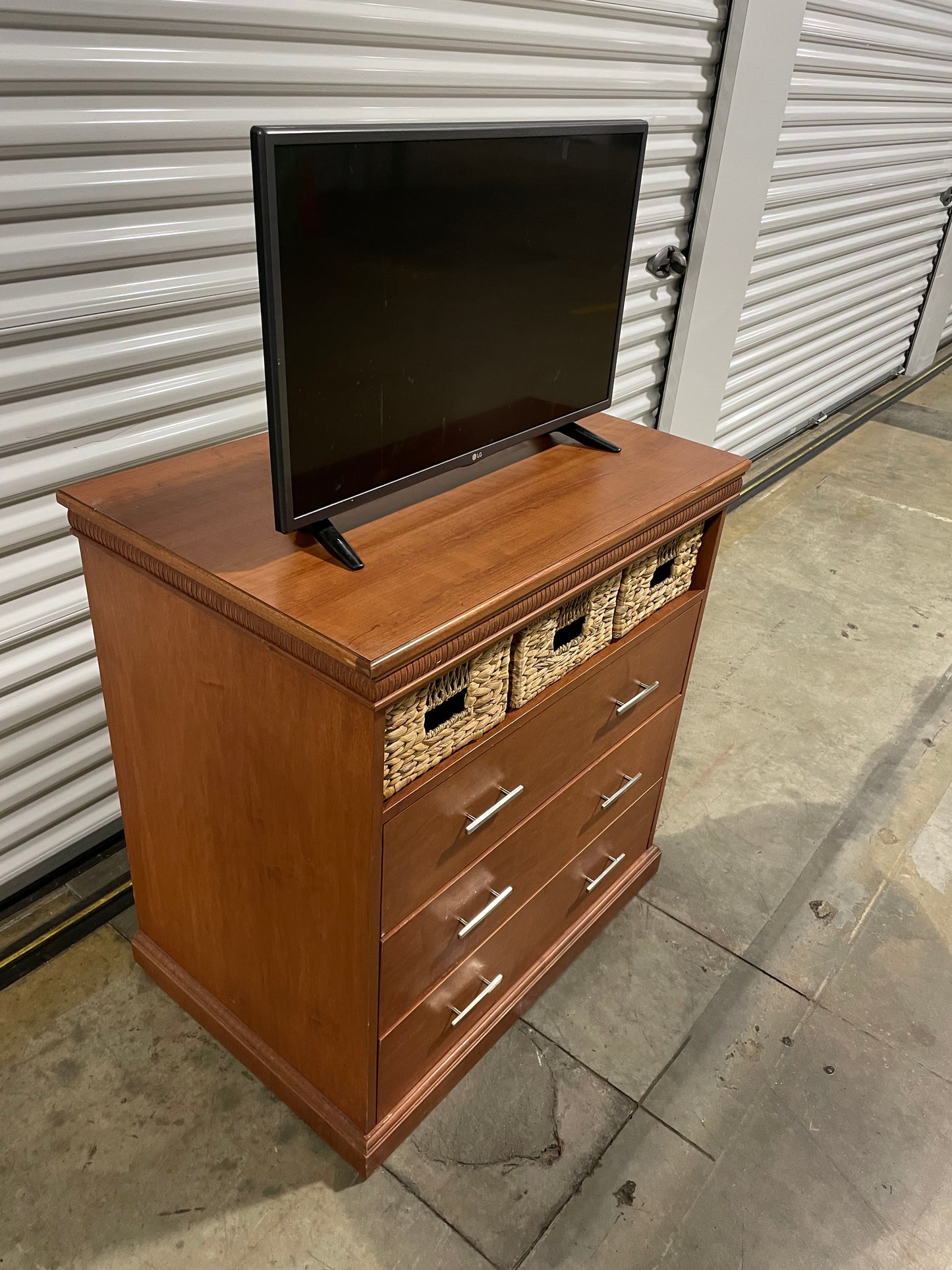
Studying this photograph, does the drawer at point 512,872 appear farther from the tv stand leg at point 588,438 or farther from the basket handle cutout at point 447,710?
the tv stand leg at point 588,438

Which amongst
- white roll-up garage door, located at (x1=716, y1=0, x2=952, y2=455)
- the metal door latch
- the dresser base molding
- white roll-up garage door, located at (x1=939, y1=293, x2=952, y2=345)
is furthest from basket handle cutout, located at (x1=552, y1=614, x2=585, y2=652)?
white roll-up garage door, located at (x1=939, y1=293, x2=952, y2=345)

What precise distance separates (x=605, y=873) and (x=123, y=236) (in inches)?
63.9

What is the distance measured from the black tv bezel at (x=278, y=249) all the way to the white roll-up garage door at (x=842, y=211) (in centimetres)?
261

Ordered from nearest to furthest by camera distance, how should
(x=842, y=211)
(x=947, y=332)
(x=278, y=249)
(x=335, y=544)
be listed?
(x=278, y=249) < (x=335, y=544) < (x=842, y=211) < (x=947, y=332)

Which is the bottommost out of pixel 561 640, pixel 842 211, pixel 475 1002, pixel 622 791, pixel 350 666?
pixel 475 1002

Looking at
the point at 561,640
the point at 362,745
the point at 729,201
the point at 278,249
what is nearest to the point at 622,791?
the point at 561,640

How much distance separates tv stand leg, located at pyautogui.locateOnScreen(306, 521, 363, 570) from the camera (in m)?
1.30

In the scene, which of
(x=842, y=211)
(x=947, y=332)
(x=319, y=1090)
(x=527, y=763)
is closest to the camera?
(x=527, y=763)

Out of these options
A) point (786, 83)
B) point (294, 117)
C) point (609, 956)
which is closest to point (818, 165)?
point (786, 83)

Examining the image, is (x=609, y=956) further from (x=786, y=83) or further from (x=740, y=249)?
(x=786, y=83)

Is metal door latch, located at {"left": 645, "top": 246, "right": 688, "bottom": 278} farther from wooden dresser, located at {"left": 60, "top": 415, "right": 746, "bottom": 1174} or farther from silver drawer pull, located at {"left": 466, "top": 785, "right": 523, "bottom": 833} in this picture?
silver drawer pull, located at {"left": 466, "top": 785, "right": 523, "bottom": 833}

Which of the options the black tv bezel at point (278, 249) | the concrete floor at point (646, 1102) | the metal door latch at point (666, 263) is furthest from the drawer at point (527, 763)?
the metal door latch at point (666, 263)

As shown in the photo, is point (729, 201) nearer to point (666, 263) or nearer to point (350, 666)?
point (666, 263)

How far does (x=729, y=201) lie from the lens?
128 inches
